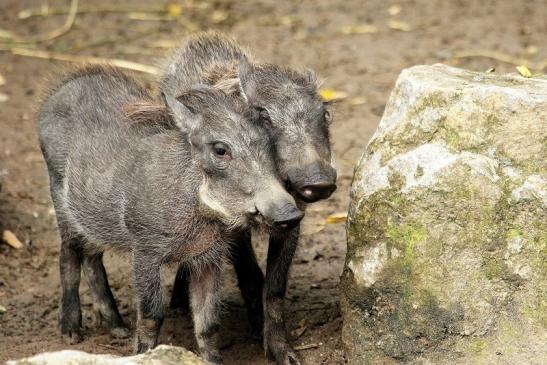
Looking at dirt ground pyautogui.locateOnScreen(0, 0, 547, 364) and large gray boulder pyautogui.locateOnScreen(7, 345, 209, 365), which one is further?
dirt ground pyautogui.locateOnScreen(0, 0, 547, 364)

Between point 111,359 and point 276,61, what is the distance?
5.46 meters

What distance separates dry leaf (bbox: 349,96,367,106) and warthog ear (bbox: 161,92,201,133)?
349cm

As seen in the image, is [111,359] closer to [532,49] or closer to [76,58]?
[76,58]

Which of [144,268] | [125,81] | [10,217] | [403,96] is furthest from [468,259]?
[10,217]

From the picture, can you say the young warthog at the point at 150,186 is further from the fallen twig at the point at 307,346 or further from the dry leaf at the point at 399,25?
the dry leaf at the point at 399,25

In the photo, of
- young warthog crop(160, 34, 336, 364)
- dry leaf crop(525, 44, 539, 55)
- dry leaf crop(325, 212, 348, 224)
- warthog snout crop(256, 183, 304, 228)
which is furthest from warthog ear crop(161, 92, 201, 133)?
dry leaf crop(525, 44, 539, 55)

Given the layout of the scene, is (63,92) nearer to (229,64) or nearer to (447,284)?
(229,64)

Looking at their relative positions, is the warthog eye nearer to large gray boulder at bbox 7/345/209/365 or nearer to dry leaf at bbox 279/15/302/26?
large gray boulder at bbox 7/345/209/365

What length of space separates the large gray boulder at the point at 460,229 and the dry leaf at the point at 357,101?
141 inches

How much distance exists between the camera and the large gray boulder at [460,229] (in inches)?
157

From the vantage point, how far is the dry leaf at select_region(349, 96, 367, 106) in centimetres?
791

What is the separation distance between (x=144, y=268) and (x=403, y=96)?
1469mm

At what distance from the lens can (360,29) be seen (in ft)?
30.7

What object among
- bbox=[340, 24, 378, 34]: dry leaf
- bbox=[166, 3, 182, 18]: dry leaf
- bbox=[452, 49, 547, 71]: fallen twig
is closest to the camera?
bbox=[452, 49, 547, 71]: fallen twig
